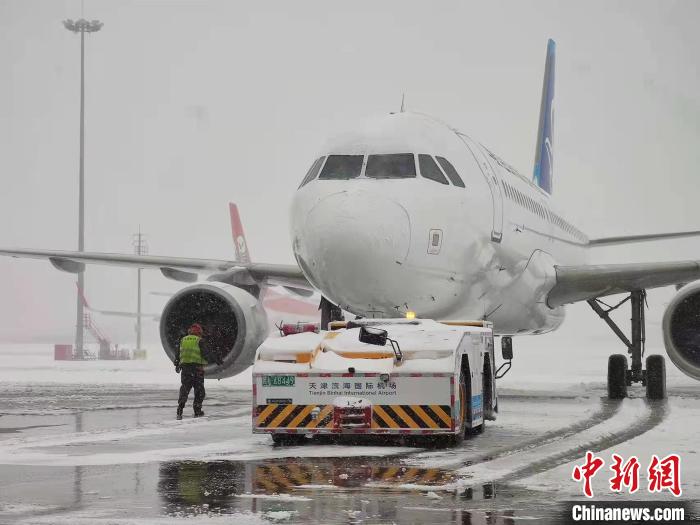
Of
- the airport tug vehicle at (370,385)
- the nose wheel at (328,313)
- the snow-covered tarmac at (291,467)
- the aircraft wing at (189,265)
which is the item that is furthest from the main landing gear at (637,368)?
the airport tug vehicle at (370,385)

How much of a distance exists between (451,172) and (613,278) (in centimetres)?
483

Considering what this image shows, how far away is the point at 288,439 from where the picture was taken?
11.7 meters

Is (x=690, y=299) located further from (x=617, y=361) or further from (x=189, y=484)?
(x=189, y=484)

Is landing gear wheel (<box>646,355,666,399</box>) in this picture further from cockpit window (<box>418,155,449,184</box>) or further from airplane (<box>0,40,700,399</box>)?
cockpit window (<box>418,155,449,184</box>)

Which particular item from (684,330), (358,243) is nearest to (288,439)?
(358,243)

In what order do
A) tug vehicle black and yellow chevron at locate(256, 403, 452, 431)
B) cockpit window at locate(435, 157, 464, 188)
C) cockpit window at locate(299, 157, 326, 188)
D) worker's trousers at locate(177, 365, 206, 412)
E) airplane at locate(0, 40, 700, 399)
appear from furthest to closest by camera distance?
1. worker's trousers at locate(177, 365, 206, 412)
2. cockpit window at locate(435, 157, 464, 188)
3. cockpit window at locate(299, 157, 326, 188)
4. airplane at locate(0, 40, 700, 399)
5. tug vehicle black and yellow chevron at locate(256, 403, 452, 431)

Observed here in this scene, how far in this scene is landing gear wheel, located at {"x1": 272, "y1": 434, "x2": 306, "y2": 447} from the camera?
1159 centimetres

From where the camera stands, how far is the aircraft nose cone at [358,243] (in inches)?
480

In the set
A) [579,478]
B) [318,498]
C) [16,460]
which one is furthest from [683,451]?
[16,460]

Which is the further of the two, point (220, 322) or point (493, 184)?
point (220, 322)

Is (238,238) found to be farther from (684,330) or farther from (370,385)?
(370,385)

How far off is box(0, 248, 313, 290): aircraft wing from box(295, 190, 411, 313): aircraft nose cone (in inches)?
194

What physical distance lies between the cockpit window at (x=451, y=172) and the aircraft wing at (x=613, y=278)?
174 inches

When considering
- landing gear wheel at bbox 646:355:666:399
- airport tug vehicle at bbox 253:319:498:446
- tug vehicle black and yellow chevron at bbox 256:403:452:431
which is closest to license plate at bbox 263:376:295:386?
airport tug vehicle at bbox 253:319:498:446
